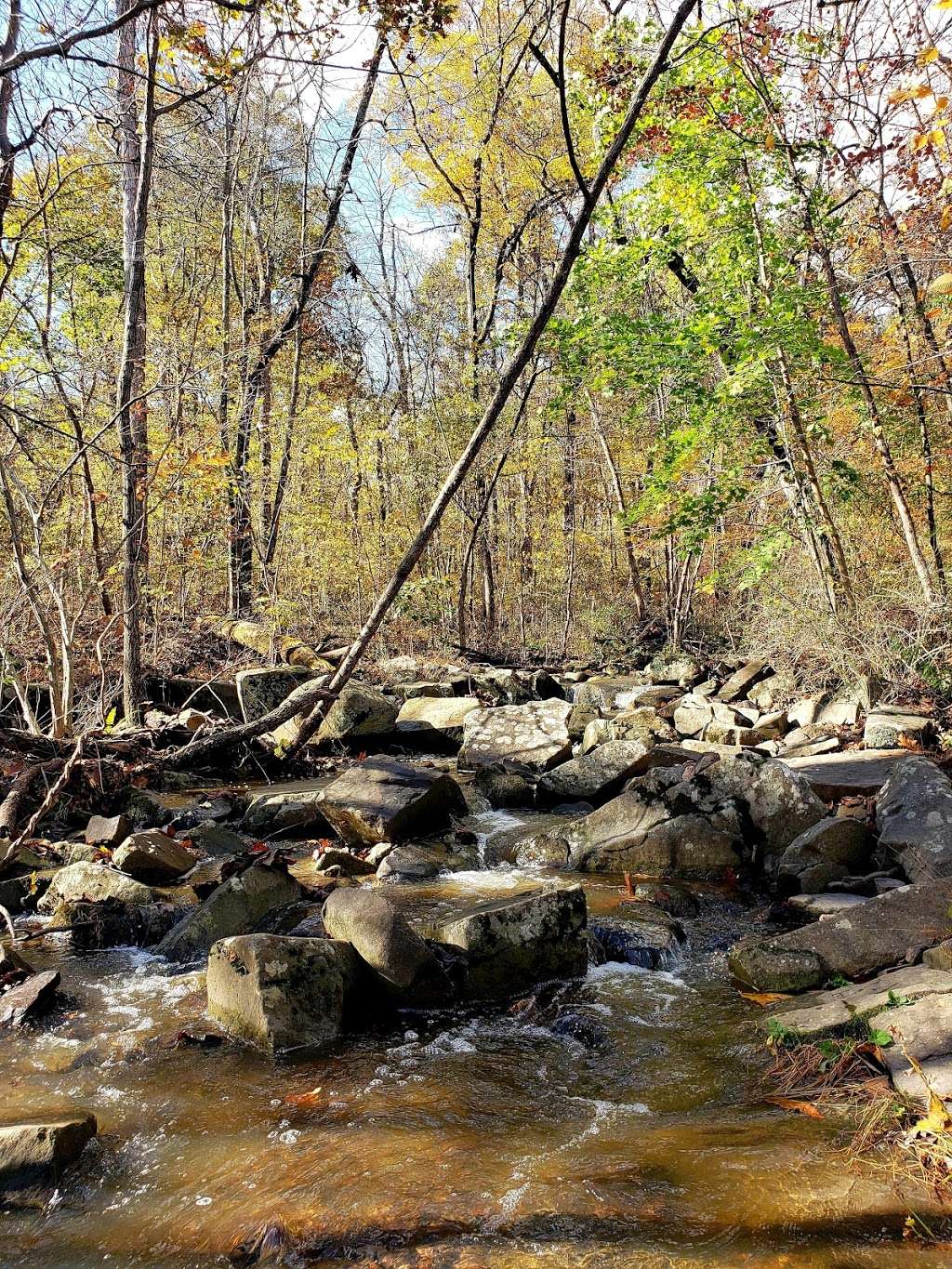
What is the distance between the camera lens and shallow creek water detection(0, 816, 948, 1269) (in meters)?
2.53

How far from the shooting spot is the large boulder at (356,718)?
11266 mm

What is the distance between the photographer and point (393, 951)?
14.4 feet

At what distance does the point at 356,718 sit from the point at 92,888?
585 cm

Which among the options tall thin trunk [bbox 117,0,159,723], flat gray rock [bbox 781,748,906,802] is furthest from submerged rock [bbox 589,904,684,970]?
tall thin trunk [bbox 117,0,159,723]

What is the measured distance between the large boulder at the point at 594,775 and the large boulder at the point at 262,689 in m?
4.32

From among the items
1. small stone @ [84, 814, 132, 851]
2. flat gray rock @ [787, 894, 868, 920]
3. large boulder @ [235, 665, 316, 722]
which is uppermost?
large boulder @ [235, 665, 316, 722]

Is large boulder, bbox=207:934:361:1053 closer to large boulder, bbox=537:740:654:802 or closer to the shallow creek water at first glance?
the shallow creek water

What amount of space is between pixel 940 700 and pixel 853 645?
132 cm

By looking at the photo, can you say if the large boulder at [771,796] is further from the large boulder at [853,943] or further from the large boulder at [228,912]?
the large boulder at [228,912]

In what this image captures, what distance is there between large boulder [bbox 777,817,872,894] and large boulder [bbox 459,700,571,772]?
4187 millimetres

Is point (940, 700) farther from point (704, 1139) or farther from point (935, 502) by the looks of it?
point (704, 1139)

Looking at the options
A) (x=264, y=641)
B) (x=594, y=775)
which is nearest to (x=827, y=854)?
(x=594, y=775)

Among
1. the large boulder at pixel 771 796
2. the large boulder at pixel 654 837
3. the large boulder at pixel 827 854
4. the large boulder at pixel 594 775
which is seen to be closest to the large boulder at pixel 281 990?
the large boulder at pixel 654 837

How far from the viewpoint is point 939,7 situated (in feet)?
8.63
